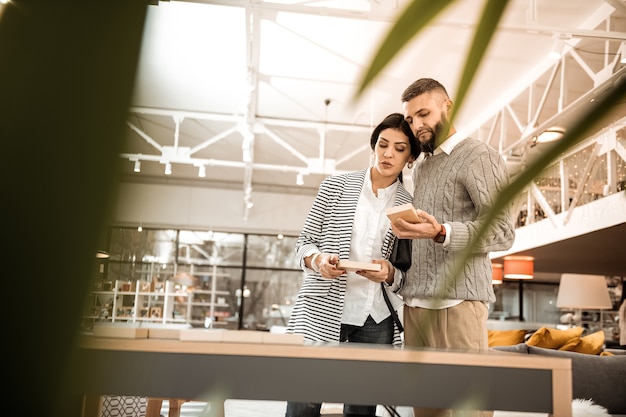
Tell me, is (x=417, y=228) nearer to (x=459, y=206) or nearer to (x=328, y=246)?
(x=459, y=206)

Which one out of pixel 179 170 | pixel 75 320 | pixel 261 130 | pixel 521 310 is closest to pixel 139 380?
pixel 75 320

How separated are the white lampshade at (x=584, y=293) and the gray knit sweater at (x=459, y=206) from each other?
27.2 feet

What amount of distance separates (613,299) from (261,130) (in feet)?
37.3

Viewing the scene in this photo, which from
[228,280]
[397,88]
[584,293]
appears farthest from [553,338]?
→ [228,280]

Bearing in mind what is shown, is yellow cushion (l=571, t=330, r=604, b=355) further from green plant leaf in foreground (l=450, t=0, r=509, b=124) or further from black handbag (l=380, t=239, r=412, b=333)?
green plant leaf in foreground (l=450, t=0, r=509, b=124)

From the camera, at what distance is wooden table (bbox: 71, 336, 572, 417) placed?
51.3 inches

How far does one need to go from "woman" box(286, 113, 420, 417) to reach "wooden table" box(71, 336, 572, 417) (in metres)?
0.64

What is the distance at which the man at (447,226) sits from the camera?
179cm

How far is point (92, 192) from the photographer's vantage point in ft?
0.67

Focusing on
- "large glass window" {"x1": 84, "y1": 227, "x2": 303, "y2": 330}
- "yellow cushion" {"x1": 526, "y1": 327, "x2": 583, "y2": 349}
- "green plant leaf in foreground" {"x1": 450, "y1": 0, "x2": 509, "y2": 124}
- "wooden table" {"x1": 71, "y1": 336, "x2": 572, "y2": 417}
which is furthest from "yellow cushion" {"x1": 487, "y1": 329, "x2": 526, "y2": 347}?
"large glass window" {"x1": 84, "y1": 227, "x2": 303, "y2": 330}

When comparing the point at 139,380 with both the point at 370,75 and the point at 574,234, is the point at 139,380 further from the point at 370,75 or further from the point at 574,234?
the point at 574,234

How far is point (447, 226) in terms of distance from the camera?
1.75m

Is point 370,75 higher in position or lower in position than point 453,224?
lower

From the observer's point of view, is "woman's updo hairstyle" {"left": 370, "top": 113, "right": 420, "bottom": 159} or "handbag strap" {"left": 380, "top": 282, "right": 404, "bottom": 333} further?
"woman's updo hairstyle" {"left": 370, "top": 113, "right": 420, "bottom": 159}
